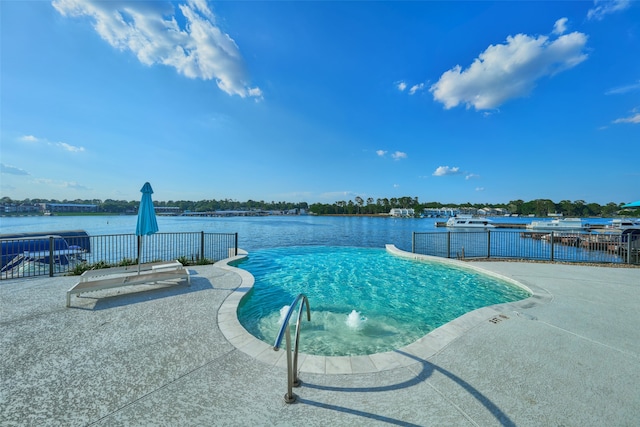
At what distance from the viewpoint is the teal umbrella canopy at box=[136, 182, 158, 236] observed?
248 inches

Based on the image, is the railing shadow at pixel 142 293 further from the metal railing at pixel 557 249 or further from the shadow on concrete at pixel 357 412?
the metal railing at pixel 557 249

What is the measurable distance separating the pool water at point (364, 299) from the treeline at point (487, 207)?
112 metres

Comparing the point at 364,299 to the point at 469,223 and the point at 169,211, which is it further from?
the point at 169,211

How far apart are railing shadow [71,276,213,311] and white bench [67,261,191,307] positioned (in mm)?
207

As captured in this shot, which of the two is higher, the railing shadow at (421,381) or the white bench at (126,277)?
the white bench at (126,277)

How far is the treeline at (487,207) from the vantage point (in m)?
103

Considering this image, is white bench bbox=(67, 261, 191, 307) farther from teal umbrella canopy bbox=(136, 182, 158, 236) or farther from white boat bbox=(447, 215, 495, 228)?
white boat bbox=(447, 215, 495, 228)

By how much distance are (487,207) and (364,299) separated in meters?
157

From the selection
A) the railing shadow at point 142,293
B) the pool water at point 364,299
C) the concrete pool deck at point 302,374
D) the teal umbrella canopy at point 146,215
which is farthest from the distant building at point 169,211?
the concrete pool deck at point 302,374

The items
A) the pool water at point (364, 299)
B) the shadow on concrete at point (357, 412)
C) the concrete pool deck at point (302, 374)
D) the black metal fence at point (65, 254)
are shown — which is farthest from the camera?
the black metal fence at point (65, 254)

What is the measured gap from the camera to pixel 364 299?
685 centimetres

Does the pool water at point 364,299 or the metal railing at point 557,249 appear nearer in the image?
the pool water at point 364,299

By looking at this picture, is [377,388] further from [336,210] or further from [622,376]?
[336,210]

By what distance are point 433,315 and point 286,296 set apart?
3.76 meters
